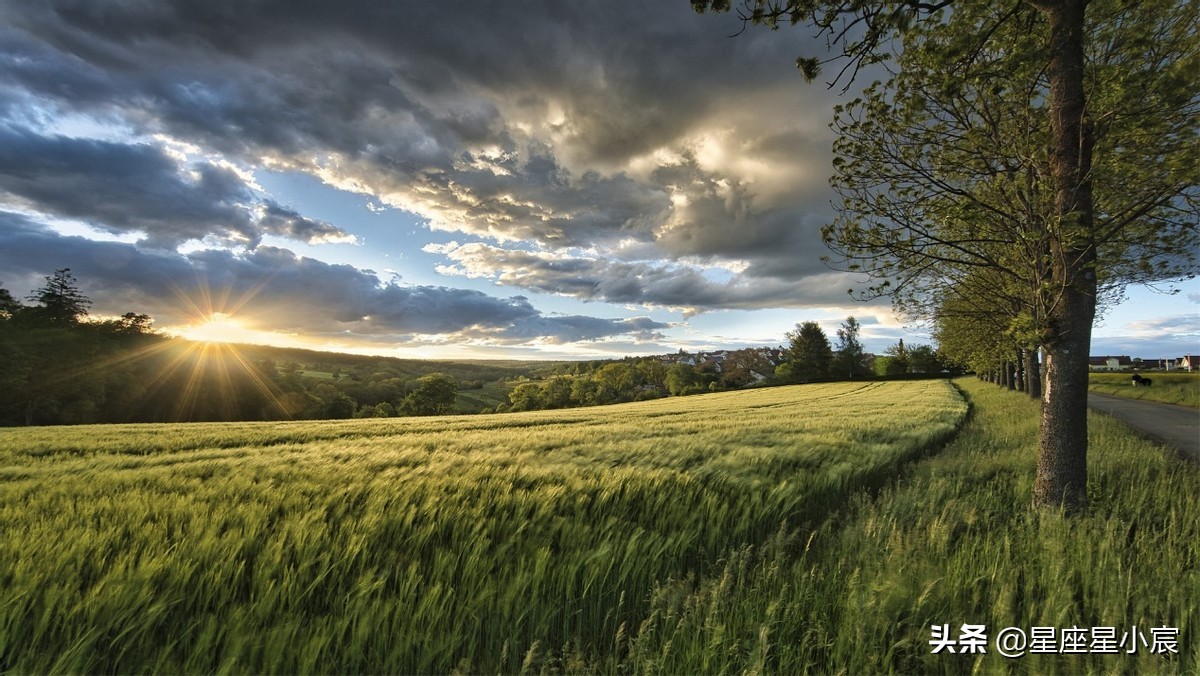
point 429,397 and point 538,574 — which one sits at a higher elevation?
point 538,574

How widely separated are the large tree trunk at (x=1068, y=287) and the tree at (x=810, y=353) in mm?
105785

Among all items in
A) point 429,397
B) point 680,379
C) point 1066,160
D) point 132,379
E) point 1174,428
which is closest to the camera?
point 1066,160

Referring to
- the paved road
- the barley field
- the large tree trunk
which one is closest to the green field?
the barley field

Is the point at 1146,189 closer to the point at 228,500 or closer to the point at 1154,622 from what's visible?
the point at 1154,622

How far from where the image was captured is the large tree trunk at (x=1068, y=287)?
5.27 m

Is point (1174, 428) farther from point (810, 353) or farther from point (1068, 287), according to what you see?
point (810, 353)

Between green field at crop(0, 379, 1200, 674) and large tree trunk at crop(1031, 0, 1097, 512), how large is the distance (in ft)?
2.69

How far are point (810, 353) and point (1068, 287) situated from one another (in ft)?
358

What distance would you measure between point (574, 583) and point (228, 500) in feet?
12.6

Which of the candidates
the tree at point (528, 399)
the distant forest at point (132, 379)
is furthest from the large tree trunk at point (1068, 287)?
the tree at point (528, 399)

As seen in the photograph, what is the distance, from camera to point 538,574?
10.5 feet

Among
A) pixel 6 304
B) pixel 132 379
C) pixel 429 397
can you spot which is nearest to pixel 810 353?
pixel 429 397

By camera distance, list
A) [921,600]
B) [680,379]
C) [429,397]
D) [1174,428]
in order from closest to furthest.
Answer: [921,600] < [1174,428] < [429,397] < [680,379]

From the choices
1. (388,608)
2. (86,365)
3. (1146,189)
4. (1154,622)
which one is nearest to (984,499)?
(1154,622)
